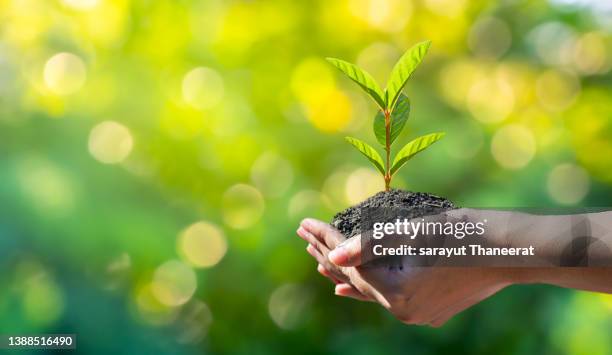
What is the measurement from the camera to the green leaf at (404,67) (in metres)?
0.82

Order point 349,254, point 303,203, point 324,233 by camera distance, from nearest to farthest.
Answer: point 349,254
point 324,233
point 303,203

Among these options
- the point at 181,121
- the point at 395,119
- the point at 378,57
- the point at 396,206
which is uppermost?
the point at 378,57

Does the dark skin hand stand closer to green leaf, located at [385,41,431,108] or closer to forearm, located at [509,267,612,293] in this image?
forearm, located at [509,267,612,293]

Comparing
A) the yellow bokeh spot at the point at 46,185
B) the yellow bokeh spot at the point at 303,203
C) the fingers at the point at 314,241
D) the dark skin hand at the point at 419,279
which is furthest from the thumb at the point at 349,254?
the yellow bokeh spot at the point at 46,185

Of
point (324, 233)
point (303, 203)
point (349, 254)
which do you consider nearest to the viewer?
point (349, 254)

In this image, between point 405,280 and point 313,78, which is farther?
point 313,78

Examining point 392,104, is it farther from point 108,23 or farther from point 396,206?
point 108,23

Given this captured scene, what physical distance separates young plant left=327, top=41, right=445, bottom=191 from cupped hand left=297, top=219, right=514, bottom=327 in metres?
0.12

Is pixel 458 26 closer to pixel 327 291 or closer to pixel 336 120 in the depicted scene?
pixel 336 120

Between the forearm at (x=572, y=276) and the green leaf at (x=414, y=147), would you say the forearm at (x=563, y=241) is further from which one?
the green leaf at (x=414, y=147)

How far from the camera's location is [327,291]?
144 centimetres

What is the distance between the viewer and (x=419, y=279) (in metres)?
0.75
